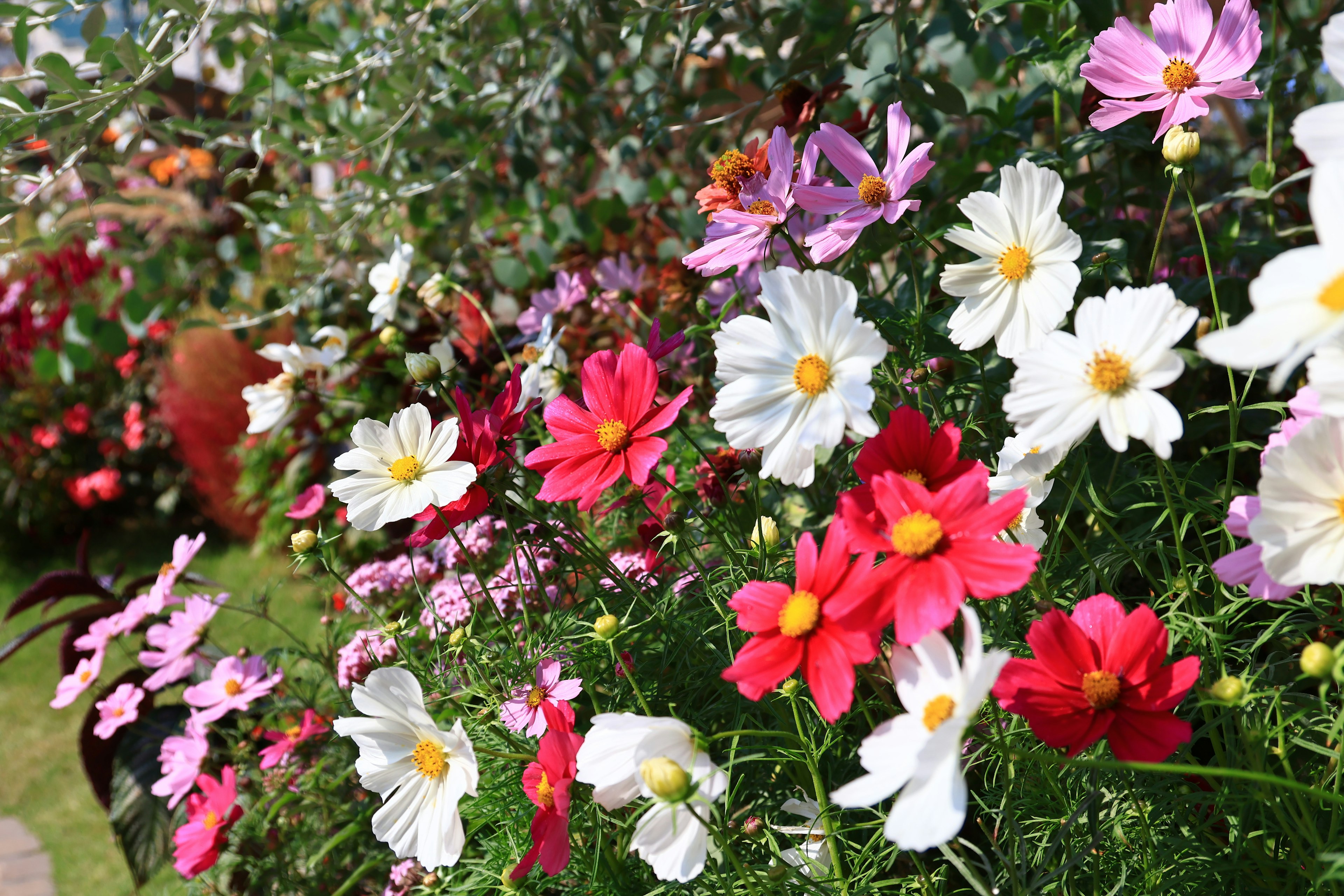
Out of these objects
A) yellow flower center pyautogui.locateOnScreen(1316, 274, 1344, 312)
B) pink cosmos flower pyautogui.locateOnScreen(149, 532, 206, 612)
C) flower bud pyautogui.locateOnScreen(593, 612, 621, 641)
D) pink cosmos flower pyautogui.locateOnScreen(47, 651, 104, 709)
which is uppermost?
yellow flower center pyautogui.locateOnScreen(1316, 274, 1344, 312)

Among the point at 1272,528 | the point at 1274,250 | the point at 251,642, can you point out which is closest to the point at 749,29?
the point at 1274,250

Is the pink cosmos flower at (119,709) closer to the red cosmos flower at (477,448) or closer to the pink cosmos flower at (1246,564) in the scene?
the red cosmos flower at (477,448)

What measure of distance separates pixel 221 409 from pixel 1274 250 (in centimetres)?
349

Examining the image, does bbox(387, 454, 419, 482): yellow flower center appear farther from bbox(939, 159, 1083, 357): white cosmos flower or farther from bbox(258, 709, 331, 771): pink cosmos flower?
bbox(258, 709, 331, 771): pink cosmos flower

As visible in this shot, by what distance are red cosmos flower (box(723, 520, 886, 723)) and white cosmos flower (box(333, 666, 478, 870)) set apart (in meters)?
0.24

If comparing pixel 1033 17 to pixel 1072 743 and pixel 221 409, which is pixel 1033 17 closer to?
pixel 1072 743

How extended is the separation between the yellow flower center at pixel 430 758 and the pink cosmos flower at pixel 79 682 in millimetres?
1016

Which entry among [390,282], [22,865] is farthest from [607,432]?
[22,865]

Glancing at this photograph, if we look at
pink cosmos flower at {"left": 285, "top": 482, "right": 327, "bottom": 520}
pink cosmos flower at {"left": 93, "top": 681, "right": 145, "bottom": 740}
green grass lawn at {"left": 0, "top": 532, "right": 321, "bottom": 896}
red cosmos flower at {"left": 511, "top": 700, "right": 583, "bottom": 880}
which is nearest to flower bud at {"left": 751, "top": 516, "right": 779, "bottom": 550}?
red cosmos flower at {"left": 511, "top": 700, "right": 583, "bottom": 880}

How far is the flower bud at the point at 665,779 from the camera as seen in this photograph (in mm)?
555

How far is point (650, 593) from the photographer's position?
0.99 meters

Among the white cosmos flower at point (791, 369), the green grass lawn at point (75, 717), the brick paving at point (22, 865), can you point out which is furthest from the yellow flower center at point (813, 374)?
the brick paving at point (22, 865)

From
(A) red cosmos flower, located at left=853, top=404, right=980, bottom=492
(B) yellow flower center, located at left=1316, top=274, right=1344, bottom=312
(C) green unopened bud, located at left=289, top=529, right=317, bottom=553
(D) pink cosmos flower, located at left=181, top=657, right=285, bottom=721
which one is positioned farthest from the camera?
(D) pink cosmos flower, located at left=181, top=657, right=285, bottom=721

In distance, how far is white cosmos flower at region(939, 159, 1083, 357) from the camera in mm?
704
